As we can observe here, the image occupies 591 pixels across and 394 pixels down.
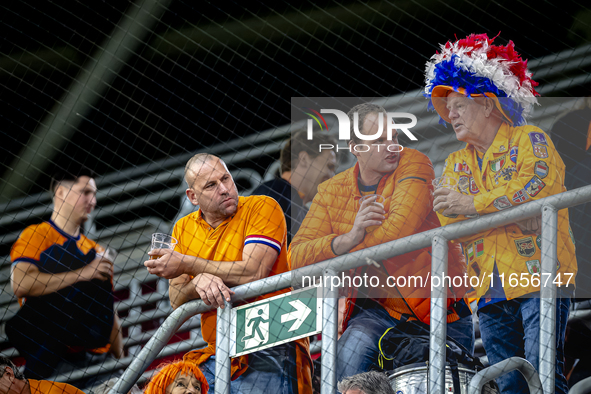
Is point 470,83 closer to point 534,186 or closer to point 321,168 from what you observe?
point 534,186

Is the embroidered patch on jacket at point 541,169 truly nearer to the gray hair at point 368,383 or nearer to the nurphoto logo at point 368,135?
the nurphoto logo at point 368,135

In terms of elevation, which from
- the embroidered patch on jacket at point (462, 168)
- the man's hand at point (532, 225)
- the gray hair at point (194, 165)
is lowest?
the man's hand at point (532, 225)

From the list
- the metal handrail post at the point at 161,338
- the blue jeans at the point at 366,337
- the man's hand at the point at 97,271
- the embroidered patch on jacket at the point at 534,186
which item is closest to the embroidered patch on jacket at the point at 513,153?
the embroidered patch on jacket at the point at 534,186

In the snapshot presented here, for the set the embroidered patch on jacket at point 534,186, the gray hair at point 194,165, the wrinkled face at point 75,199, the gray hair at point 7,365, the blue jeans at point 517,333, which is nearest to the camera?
the blue jeans at point 517,333

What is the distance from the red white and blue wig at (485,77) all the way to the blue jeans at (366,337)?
702 mm

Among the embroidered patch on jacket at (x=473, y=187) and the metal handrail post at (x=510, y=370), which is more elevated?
the embroidered patch on jacket at (x=473, y=187)

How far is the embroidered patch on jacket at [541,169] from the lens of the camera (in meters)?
2.26

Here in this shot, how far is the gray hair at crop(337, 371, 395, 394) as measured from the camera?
2158 millimetres

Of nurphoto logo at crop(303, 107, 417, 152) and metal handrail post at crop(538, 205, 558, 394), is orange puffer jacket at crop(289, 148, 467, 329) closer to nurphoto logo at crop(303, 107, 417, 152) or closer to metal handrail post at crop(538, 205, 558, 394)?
nurphoto logo at crop(303, 107, 417, 152)

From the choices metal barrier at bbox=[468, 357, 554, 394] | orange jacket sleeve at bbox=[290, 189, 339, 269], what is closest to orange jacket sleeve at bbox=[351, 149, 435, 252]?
orange jacket sleeve at bbox=[290, 189, 339, 269]

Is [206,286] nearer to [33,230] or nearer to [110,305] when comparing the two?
[110,305]

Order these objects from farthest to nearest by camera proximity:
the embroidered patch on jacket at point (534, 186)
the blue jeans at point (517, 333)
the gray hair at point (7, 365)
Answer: the gray hair at point (7, 365) < the embroidered patch on jacket at point (534, 186) < the blue jeans at point (517, 333)

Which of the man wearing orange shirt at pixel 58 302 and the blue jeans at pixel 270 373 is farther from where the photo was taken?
the man wearing orange shirt at pixel 58 302

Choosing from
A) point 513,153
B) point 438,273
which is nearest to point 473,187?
point 513,153
